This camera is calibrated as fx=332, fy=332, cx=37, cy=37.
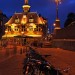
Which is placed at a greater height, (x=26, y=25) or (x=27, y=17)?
(x=27, y=17)

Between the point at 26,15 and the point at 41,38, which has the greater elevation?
the point at 26,15

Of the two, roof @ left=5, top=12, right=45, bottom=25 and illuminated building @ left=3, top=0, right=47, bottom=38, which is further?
roof @ left=5, top=12, right=45, bottom=25

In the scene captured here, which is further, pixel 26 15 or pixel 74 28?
pixel 26 15

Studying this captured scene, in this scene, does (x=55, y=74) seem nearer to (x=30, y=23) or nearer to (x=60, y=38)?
(x=60, y=38)

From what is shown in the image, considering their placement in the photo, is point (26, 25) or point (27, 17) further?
point (27, 17)

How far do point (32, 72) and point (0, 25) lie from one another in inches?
5079

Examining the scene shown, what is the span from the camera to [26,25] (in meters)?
116

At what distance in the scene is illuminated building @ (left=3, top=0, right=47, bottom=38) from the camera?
11362cm

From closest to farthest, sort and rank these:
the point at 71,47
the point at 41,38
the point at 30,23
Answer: the point at 71,47 < the point at 41,38 < the point at 30,23

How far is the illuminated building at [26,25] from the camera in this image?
373 feet

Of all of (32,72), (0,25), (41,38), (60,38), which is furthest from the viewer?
(0,25)

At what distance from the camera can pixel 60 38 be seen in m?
54.1

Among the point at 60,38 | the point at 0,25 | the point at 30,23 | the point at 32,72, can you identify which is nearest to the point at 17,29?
the point at 30,23

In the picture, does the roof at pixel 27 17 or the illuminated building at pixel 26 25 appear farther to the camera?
the roof at pixel 27 17
